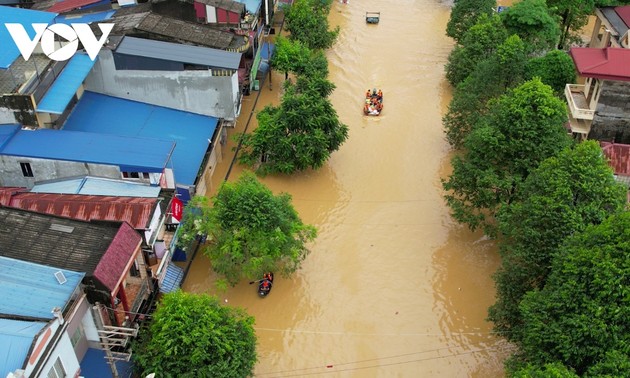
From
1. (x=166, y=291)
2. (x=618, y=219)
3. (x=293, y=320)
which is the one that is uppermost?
(x=618, y=219)

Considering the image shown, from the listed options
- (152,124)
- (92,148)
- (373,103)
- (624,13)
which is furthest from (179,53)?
(624,13)

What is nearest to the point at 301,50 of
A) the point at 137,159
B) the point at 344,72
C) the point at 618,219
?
the point at 344,72

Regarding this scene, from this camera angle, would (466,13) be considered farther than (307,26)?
Yes

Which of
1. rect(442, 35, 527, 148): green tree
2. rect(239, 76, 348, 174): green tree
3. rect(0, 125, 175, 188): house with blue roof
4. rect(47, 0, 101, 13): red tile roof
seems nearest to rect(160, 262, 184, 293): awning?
rect(0, 125, 175, 188): house with blue roof

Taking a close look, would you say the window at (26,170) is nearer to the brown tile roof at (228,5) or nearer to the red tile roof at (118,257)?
the red tile roof at (118,257)

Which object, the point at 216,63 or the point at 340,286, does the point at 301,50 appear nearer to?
the point at 216,63

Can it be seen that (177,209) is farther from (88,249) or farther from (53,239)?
(53,239)
